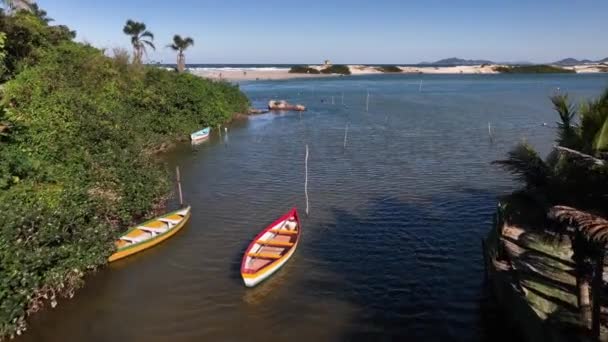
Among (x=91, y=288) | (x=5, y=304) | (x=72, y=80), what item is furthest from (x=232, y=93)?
(x=5, y=304)

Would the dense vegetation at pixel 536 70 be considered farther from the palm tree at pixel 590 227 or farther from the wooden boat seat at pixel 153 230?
the palm tree at pixel 590 227

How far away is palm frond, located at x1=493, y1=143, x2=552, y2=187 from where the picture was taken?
1172 cm

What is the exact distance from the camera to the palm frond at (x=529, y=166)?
11.7m

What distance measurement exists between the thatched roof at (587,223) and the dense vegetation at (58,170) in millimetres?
12391

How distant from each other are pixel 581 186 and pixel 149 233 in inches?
623

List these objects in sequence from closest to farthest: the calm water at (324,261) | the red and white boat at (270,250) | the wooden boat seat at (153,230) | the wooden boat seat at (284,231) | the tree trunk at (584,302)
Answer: the tree trunk at (584,302) < the calm water at (324,261) < the red and white boat at (270,250) < the wooden boat seat at (284,231) < the wooden boat seat at (153,230)

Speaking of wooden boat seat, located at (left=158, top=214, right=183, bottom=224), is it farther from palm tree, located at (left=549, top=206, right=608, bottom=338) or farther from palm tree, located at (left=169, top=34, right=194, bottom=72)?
palm tree, located at (left=169, top=34, right=194, bottom=72)

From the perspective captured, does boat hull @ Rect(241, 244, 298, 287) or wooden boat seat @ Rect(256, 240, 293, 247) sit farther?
wooden boat seat @ Rect(256, 240, 293, 247)

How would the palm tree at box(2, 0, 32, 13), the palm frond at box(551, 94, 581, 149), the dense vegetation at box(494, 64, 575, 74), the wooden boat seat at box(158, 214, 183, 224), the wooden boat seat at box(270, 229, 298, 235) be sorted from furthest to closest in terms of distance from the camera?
the dense vegetation at box(494, 64, 575, 74) < the palm tree at box(2, 0, 32, 13) < the wooden boat seat at box(158, 214, 183, 224) < the wooden boat seat at box(270, 229, 298, 235) < the palm frond at box(551, 94, 581, 149)

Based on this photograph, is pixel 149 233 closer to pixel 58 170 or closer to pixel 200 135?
pixel 58 170

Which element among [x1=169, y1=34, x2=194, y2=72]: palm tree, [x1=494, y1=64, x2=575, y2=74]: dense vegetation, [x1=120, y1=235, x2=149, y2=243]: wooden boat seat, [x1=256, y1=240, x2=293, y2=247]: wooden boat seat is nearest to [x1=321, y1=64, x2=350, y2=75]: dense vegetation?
[x1=494, y1=64, x2=575, y2=74]: dense vegetation

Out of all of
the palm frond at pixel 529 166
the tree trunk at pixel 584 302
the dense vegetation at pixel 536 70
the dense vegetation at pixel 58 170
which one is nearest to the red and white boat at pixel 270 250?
the dense vegetation at pixel 58 170

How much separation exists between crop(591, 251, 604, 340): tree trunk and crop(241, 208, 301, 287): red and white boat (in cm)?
963

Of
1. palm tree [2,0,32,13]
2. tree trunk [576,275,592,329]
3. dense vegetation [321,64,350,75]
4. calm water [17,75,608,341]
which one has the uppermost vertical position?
palm tree [2,0,32,13]
